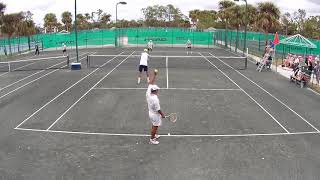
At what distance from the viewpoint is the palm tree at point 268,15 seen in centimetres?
4325

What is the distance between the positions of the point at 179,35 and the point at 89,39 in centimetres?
1368

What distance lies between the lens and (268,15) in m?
43.3

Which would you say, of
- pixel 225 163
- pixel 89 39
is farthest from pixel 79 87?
pixel 89 39

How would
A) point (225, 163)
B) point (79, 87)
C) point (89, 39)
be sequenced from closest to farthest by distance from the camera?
point (225, 163) → point (79, 87) → point (89, 39)

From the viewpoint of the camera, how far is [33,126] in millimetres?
14055

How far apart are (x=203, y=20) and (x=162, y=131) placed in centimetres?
10277

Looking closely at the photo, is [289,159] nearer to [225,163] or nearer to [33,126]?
[225,163]

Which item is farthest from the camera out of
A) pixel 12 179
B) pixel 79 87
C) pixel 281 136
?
pixel 79 87

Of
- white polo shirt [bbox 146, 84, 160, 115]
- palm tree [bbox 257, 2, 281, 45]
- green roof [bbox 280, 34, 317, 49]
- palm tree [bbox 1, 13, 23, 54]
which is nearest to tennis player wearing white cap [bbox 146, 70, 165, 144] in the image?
white polo shirt [bbox 146, 84, 160, 115]

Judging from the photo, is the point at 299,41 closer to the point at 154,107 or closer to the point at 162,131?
the point at 162,131

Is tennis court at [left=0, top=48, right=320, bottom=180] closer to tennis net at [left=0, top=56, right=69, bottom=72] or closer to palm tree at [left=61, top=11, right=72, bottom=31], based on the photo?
tennis net at [left=0, top=56, right=69, bottom=72]

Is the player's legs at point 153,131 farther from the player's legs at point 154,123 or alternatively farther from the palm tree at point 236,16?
the palm tree at point 236,16

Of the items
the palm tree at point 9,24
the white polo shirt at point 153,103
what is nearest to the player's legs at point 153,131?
the white polo shirt at point 153,103

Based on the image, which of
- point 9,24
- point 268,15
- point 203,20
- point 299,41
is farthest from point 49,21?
point 299,41
